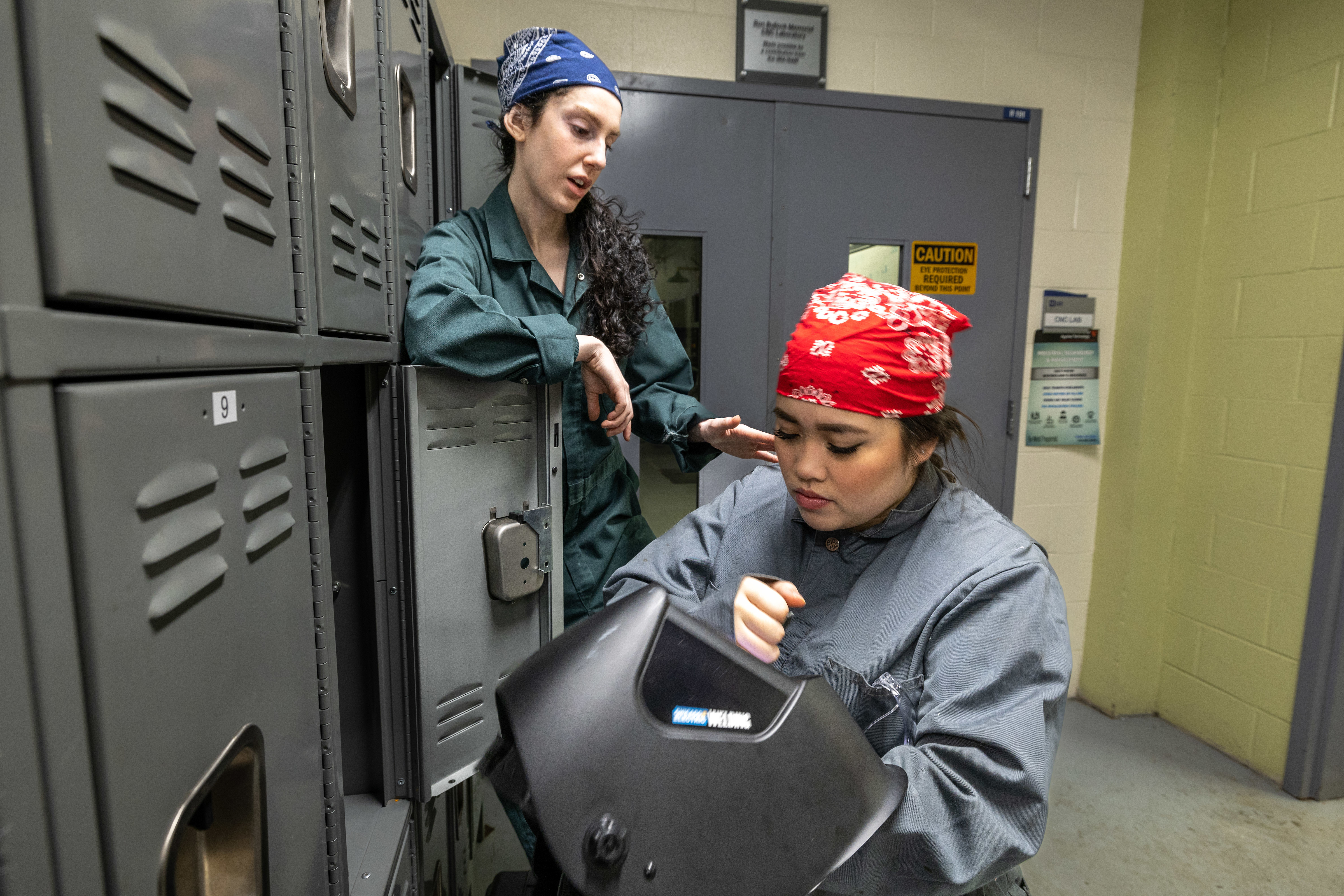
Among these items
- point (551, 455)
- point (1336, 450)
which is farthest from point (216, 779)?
point (1336, 450)

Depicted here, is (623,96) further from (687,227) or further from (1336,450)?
(1336,450)

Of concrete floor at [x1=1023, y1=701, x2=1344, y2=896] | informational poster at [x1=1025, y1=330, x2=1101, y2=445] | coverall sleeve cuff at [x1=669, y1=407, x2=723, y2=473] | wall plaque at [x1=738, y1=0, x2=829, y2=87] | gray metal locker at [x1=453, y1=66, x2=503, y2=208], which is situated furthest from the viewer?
informational poster at [x1=1025, y1=330, x2=1101, y2=445]

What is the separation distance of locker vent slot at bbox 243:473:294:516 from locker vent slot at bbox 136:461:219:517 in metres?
0.05

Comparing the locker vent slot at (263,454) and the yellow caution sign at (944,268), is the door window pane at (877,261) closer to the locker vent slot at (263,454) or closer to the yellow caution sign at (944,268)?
the yellow caution sign at (944,268)

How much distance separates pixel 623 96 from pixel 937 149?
3.29 feet

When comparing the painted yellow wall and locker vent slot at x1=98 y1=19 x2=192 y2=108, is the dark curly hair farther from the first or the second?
the painted yellow wall

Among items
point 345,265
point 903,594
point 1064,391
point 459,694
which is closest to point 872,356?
point 903,594

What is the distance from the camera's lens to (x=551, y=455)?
1.23 meters

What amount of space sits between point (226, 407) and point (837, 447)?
65 centimetres

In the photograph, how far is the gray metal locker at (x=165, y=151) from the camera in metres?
0.33

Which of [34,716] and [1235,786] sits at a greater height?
[34,716]

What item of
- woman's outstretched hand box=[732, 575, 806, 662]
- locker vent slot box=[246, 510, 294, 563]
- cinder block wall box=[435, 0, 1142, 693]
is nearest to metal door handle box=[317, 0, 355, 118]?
locker vent slot box=[246, 510, 294, 563]

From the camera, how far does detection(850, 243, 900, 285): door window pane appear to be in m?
2.19

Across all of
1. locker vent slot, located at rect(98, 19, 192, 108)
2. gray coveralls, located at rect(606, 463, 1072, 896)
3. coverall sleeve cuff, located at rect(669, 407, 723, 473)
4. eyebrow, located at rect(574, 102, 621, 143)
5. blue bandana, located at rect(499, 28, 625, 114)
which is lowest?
gray coveralls, located at rect(606, 463, 1072, 896)
